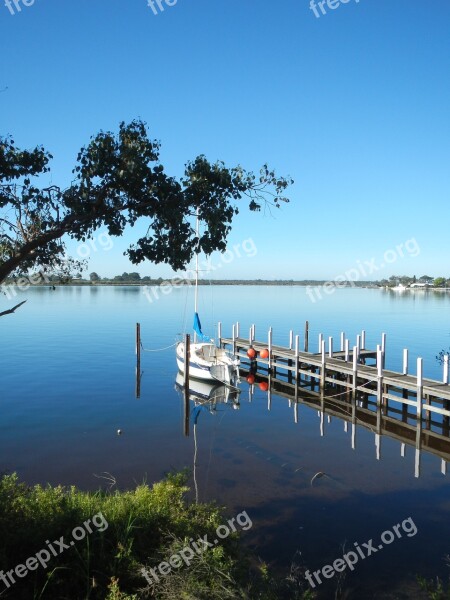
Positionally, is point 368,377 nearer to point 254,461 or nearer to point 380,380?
point 380,380

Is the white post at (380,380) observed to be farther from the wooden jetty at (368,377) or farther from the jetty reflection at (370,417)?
the jetty reflection at (370,417)

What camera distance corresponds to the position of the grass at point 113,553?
21.4 feet

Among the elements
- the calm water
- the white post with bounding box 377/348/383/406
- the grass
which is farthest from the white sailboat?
the grass

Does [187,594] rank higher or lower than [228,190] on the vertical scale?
lower

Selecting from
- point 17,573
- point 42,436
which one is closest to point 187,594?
point 17,573

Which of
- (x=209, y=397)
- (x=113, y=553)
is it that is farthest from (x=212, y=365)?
(x=113, y=553)

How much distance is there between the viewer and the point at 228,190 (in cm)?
859

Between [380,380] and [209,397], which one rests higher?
[380,380]

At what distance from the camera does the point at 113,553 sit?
7.52 metres

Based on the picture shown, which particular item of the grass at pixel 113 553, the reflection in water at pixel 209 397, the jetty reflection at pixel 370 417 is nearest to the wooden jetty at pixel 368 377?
the jetty reflection at pixel 370 417

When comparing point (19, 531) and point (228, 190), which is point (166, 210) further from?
point (19, 531)

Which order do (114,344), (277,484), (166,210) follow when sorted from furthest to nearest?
(114,344)
(277,484)
(166,210)

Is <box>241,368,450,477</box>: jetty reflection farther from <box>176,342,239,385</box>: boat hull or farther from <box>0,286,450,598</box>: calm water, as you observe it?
<box>176,342,239,385</box>: boat hull

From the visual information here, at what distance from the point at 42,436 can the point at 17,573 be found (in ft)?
41.5
